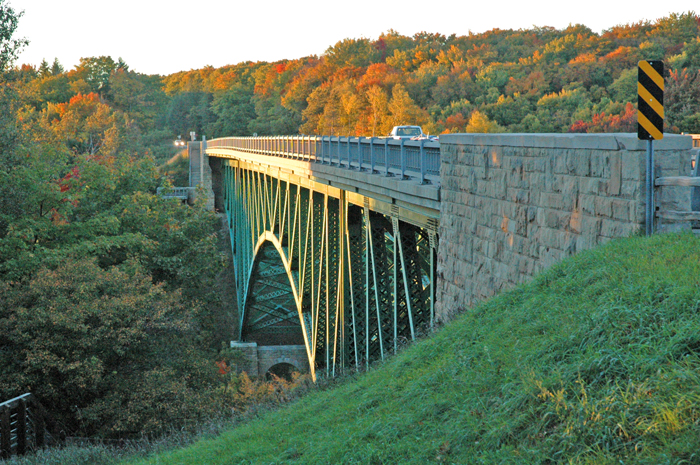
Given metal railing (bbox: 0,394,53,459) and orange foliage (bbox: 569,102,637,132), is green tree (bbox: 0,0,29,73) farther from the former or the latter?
orange foliage (bbox: 569,102,637,132)

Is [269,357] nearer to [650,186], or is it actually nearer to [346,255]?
[346,255]

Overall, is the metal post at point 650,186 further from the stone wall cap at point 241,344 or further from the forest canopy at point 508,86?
the forest canopy at point 508,86

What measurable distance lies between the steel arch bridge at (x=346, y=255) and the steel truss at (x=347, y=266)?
22 millimetres

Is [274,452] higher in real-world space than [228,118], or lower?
lower

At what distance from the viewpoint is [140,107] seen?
12312 cm

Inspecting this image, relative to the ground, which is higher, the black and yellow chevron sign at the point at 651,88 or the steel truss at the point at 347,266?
the black and yellow chevron sign at the point at 651,88

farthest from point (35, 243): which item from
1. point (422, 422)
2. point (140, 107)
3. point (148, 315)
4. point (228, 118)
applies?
point (140, 107)

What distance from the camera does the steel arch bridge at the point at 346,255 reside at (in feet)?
36.8

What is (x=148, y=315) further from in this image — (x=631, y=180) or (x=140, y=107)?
(x=140, y=107)

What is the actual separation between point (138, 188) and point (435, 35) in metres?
88.2

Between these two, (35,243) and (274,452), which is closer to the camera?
(274,452)

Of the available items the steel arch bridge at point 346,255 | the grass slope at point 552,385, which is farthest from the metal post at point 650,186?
the steel arch bridge at point 346,255

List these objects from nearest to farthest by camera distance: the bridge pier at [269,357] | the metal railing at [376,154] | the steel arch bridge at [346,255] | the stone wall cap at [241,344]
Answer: the metal railing at [376,154] < the steel arch bridge at [346,255] < the bridge pier at [269,357] < the stone wall cap at [241,344]

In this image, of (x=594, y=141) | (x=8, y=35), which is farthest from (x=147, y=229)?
(x=594, y=141)
